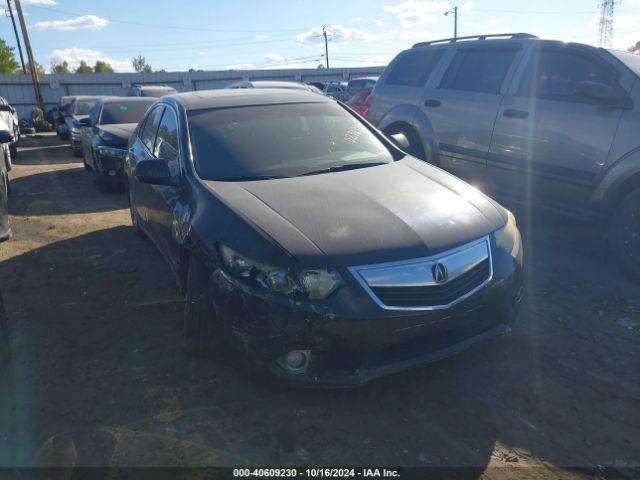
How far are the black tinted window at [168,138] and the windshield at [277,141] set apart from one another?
8.2 inches

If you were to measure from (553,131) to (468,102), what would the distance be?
1.09 metres

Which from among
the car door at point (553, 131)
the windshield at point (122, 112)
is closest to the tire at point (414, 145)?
the car door at point (553, 131)

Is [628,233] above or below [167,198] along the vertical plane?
below

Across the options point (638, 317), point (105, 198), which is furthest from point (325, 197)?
point (105, 198)

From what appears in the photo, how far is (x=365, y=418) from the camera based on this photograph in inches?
104

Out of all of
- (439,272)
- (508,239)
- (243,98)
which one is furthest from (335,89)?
(439,272)

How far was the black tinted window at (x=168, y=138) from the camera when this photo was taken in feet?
12.8

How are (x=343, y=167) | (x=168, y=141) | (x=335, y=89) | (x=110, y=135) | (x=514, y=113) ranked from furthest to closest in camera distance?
(x=335, y=89)
(x=110, y=135)
(x=514, y=113)
(x=168, y=141)
(x=343, y=167)

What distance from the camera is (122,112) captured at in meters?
9.45

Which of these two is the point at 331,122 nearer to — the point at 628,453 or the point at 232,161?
the point at 232,161

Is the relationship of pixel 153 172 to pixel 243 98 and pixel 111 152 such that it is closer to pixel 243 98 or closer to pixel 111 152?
pixel 243 98

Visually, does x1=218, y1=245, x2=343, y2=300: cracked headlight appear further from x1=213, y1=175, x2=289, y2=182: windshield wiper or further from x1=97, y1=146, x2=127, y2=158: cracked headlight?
x1=97, y1=146, x2=127, y2=158: cracked headlight

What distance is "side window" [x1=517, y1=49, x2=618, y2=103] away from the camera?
15.2 ft

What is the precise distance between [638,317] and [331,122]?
9.22ft
